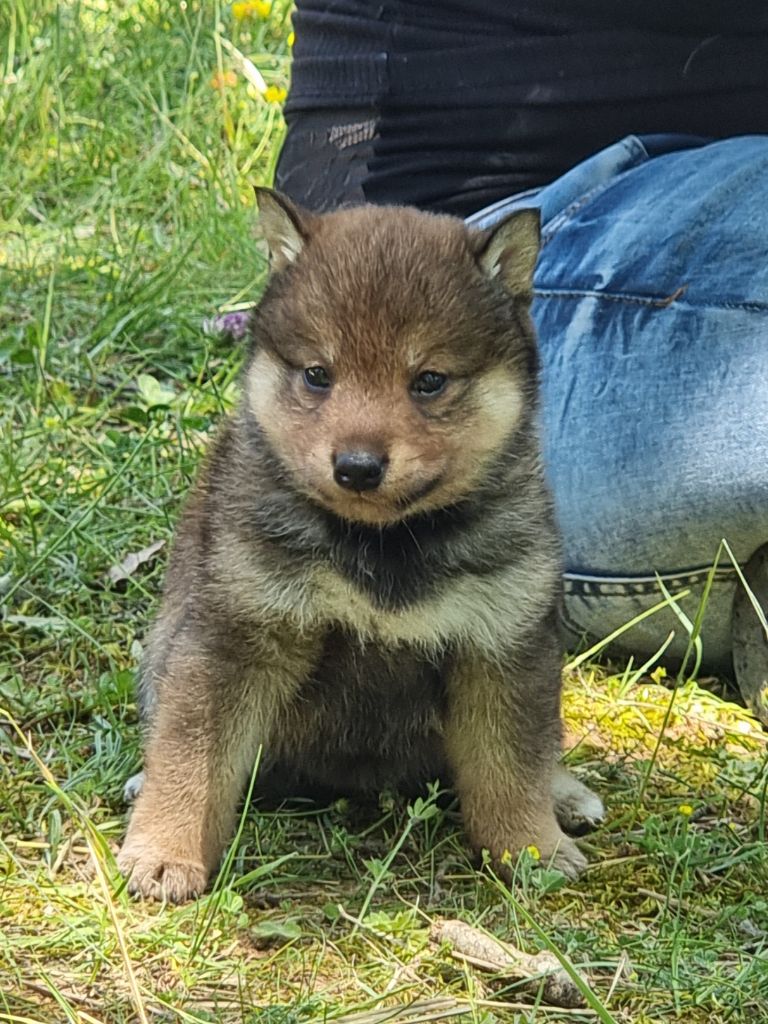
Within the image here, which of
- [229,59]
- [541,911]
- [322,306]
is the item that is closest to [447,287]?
[322,306]

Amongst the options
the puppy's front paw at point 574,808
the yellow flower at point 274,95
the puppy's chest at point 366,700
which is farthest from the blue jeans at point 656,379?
the yellow flower at point 274,95

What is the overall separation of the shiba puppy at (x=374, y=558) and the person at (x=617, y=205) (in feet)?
3.25

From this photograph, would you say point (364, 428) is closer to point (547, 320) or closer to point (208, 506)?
point (208, 506)

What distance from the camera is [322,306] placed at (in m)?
3.17

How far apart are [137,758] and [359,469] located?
4.09 feet

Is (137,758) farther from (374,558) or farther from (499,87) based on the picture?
(499,87)

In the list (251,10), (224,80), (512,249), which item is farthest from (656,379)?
(251,10)

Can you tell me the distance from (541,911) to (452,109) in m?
2.64

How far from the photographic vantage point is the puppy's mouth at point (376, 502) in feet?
10.2

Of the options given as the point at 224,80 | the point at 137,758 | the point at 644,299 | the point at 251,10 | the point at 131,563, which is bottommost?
the point at 131,563

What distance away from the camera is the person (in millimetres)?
4414

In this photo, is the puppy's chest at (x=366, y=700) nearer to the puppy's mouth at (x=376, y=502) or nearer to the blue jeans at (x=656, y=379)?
the puppy's mouth at (x=376, y=502)

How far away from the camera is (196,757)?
3.33m

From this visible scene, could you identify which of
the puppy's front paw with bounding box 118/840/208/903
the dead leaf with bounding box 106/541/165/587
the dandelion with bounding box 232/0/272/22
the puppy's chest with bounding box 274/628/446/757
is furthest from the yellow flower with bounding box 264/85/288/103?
the puppy's front paw with bounding box 118/840/208/903
